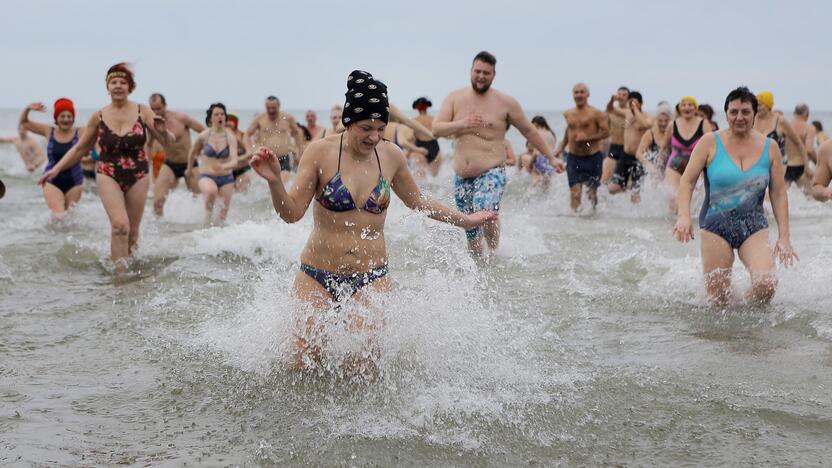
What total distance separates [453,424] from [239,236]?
21.5 feet

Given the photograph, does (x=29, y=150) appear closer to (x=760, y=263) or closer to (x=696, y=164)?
(x=696, y=164)

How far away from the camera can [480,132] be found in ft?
28.1

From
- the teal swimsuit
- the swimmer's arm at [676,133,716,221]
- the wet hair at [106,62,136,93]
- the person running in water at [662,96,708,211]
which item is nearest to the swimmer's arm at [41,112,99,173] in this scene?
the wet hair at [106,62,136,93]

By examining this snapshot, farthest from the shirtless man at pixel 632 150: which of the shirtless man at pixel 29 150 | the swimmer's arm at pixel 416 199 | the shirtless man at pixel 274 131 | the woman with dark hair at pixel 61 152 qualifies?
the swimmer's arm at pixel 416 199

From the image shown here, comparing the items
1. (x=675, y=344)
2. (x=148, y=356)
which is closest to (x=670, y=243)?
(x=675, y=344)

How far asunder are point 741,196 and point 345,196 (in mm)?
3363

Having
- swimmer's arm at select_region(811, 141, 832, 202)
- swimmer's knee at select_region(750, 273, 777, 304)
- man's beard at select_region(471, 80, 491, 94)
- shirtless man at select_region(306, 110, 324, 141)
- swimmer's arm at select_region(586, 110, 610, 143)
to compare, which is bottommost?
swimmer's knee at select_region(750, 273, 777, 304)

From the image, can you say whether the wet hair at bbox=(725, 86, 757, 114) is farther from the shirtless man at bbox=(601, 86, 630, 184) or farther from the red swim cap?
the shirtless man at bbox=(601, 86, 630, 184)

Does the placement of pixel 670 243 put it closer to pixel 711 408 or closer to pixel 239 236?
pixel 239 236

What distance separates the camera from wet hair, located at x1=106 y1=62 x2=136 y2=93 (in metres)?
8.20

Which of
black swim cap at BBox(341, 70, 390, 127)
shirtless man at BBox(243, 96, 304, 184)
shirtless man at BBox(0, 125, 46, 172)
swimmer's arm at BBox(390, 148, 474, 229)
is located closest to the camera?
black swim cap at BBox(341, 70, 390, 127)

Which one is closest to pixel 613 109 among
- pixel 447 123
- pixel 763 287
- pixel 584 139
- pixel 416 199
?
pixel 584 139

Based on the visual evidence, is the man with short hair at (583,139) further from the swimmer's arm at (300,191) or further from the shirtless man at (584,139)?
the swimmer's arm at (300,191)

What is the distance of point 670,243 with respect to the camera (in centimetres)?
1132
